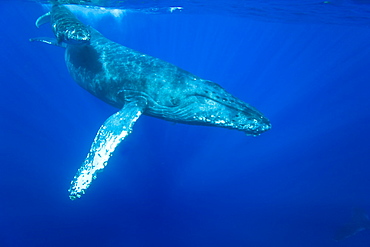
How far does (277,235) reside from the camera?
61.0 ft

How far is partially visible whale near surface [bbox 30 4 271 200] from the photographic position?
5.30 meters

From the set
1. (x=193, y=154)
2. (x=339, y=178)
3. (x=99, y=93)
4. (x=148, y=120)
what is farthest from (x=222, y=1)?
(x=339, y=178)

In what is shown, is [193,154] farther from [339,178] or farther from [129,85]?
[339,178]

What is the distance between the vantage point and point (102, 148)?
5152 mm

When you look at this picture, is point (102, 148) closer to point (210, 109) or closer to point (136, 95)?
point (136, 95)

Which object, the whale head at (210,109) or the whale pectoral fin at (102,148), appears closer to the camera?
the whale pectoral fin at (102,148)

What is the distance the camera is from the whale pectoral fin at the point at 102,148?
15.7 feet

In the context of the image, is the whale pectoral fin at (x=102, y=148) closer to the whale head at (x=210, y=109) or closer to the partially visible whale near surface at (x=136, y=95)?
the partially visible whale near surface at (x=136, y=95)

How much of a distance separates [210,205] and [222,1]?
18.3 m

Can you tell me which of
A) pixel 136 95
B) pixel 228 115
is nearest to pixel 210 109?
pixel 228 115

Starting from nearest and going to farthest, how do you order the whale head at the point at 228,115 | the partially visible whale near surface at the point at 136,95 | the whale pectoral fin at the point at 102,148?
1. the whale pectoral fin at the point at 102,148
2. the partially visible whale near surface at the point at 136,95
3. the whale head at the point at 228,115

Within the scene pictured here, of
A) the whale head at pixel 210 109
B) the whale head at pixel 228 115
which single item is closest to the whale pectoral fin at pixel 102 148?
the whale head at pixel 210 109

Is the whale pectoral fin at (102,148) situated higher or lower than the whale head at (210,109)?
lower

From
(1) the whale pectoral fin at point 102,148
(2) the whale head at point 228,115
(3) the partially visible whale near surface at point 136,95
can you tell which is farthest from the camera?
(2) the whale head at point 228,115
